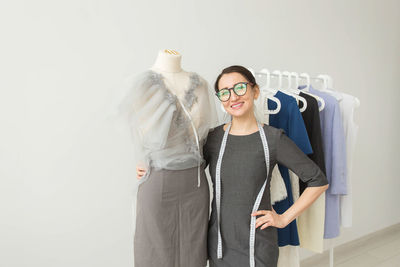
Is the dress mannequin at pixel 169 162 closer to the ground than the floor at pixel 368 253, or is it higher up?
higher up

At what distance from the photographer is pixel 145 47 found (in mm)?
1827

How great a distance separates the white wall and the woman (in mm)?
420

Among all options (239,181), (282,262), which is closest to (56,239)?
(239,181)

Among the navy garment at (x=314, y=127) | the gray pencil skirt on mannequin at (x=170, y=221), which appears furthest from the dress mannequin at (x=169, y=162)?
the navy garment at (x=314, y=127)

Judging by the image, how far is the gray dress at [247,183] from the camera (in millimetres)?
1225

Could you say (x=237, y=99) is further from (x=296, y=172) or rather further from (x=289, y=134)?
(x=289, y=134)

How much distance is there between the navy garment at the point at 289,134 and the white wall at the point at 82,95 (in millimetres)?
637

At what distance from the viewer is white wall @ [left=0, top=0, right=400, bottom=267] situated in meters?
1.55

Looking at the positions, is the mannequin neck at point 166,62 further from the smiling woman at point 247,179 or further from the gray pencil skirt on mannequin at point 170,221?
the gray pencil skirt on mannequin at point 170,221

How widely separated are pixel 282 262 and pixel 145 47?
1.46 m


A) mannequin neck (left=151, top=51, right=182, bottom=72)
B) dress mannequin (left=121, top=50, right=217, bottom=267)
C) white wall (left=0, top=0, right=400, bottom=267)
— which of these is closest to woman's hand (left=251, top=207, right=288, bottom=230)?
dress mannequin (left=121, top=50, right=217, bottom=267)

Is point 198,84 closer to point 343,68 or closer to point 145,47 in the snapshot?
point 145,47

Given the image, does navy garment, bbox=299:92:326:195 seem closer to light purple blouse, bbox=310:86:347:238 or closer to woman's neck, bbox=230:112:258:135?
light purple blouse, bbox=310:86:347:238

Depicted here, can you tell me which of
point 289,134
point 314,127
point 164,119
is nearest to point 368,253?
point 314,127
